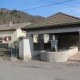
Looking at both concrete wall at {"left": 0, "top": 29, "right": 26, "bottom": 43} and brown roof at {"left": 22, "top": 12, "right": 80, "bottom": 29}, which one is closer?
brown roof at {"left": 22, "top": 12, "right": 80, "bottom": 29}

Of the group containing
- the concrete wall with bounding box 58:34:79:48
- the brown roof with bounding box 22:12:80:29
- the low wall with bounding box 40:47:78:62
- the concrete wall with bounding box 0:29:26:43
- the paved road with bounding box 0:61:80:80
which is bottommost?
the paved road with bounding box 0:61:80:80

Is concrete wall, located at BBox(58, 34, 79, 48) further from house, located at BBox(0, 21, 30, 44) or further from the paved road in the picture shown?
the paved road

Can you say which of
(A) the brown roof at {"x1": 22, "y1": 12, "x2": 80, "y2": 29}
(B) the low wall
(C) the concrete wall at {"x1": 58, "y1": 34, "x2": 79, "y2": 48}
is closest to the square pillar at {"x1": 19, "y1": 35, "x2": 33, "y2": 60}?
(A) the brown roof at {"x1": 22, "y1": 12, "x2": 80, "y2": 29}

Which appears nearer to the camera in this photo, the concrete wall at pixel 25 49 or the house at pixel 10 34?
the concrete wall at pixel 25 49

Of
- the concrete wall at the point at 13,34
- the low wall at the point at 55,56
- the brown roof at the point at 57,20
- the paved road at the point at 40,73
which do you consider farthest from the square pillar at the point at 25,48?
the concrete wall at the point at 13,34

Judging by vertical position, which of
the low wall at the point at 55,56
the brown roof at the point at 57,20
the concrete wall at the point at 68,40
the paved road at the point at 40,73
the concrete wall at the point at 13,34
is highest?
the brown roof at the point at 57,20

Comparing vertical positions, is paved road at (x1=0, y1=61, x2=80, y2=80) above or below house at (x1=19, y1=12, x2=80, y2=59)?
below

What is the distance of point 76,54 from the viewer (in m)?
Result: 20.0

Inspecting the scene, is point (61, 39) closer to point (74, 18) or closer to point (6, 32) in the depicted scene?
point (74, 18)

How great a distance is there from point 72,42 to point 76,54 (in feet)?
42.5

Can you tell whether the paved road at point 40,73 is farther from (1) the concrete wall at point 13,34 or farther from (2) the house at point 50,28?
(1) the concrete wall at point 13,34

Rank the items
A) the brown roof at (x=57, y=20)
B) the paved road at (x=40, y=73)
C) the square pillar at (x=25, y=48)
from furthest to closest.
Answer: the brown roof at (x=57, y=20)
the square pillar at (x=25, y=48)
the paved road at (x=40, y=73)

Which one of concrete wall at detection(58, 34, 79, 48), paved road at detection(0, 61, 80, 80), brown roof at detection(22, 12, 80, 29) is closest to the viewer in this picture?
paved road at detection(0, 61, 80, 80)

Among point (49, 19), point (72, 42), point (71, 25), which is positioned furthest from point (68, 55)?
point (72, 42)
